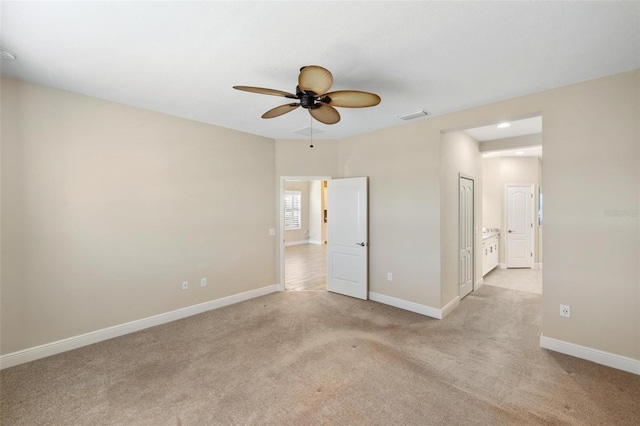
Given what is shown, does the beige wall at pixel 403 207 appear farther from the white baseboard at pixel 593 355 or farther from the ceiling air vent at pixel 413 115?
the white baseboard at pixel 593 355

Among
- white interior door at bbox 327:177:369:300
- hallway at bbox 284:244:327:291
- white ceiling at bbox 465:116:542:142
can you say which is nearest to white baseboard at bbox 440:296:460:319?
white interior door at bbox 327:177:369:300

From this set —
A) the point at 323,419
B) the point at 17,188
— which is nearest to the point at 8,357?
the point at 17,188

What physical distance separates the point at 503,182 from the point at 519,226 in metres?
1.14

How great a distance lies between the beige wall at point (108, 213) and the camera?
274 cm

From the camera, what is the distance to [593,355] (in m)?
2.73

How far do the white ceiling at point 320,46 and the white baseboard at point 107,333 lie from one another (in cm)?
265

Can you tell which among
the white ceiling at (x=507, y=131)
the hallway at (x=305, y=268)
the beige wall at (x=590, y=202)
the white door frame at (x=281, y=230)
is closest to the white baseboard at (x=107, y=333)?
the white door frame at (x=281, y=230)

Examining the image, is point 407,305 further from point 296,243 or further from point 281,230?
point 296,243

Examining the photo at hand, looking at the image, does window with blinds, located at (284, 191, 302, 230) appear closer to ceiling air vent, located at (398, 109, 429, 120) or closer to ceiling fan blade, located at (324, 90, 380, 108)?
ceiling air vent, located at (398, 109, 429, 120)

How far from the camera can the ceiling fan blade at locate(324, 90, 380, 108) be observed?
7.02 feet

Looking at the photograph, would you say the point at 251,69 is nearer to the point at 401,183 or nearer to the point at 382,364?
the point at 401,183

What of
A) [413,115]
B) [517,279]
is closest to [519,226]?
[517,279]

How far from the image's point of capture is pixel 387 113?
367cm

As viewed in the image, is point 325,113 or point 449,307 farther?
point 449,307
